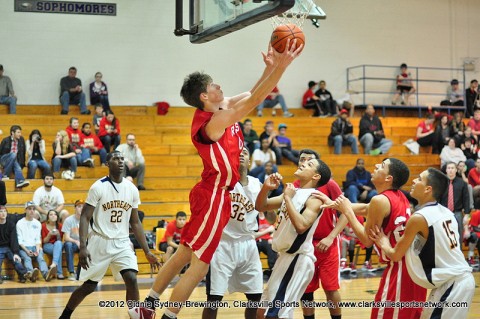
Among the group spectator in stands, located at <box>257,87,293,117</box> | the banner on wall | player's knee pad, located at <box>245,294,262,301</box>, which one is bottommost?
player's knee pad, located at <box>245,294,262,301</box>

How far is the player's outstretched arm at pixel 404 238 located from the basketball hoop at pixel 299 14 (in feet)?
8.35

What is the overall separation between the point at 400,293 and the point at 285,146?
1185 cm

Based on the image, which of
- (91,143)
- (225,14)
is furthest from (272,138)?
(225,14)

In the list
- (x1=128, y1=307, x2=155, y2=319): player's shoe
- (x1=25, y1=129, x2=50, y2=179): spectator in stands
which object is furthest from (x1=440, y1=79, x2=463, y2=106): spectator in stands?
(x1=128, y1=307, x2=155, y2=319): player's shoe

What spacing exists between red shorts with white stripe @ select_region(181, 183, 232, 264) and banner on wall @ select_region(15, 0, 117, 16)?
46.9 feet

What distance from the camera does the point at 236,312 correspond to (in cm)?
923

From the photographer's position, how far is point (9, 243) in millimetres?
12430

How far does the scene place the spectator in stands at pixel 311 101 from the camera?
20.0 m

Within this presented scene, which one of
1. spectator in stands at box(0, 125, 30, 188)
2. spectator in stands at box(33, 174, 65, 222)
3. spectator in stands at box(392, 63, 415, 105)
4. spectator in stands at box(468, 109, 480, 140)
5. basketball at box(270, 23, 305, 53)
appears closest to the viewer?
basketball at box(270, 23, 305, 53)

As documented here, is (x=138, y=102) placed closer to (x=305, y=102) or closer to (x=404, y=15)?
(x=305, y=102)

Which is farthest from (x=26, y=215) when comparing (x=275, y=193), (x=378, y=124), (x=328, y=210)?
(x=378, y=124)

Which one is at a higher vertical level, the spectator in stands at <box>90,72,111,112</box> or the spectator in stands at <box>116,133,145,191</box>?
the spectator in stands at <box>90,72,111,112</box>

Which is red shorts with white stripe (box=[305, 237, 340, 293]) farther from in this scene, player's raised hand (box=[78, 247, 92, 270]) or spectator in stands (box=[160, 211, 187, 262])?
spectator in stands (box=[160, 211, 187, 262])

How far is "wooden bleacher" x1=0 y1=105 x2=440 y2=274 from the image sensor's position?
15.2 m
